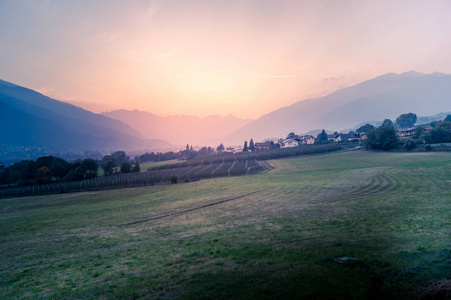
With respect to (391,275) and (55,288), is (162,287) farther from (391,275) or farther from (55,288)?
(391,275)

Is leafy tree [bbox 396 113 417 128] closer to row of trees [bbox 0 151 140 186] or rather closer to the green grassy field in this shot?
the green grassy field

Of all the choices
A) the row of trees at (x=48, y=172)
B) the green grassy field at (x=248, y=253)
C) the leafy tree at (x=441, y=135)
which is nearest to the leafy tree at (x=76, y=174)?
the row of trees at (x=48, y=172)

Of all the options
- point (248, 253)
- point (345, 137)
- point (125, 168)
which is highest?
point (345, 137)

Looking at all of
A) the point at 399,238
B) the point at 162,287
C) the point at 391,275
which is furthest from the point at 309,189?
the point at 162,287

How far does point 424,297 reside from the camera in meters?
6.55

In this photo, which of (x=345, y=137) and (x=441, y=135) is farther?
(x=345, y=137)

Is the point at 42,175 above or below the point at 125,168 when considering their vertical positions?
above

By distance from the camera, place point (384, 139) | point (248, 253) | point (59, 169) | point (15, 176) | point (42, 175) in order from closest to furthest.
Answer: point (248, 253)
point (42, 175)
point (59, 169)
point (384, 139)
point (15, 176)

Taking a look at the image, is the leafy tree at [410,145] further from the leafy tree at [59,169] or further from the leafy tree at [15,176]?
the leafy tree at [15,176]

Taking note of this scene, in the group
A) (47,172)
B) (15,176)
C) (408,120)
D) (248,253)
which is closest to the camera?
(248,253)

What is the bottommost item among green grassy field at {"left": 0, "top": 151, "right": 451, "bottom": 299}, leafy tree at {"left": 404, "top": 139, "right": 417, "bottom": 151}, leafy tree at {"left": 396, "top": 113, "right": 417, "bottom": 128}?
green grassy field at {"left": 0, "top": 151, "right": 451, "bottom": 299}

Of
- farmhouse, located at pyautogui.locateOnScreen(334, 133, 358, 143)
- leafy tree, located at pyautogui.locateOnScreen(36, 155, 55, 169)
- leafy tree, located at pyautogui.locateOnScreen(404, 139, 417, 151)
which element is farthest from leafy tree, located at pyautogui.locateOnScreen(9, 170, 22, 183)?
farmhouse, located at pyautogui.locateOnScreen(334, 133, 358, 143)

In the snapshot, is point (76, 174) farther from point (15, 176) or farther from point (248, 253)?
point (248, 253)

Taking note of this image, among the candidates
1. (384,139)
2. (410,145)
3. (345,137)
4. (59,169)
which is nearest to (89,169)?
(59,169)
